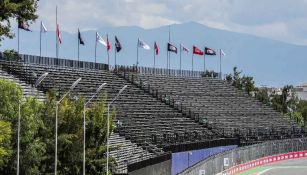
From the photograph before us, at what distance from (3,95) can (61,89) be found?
85.7 ft

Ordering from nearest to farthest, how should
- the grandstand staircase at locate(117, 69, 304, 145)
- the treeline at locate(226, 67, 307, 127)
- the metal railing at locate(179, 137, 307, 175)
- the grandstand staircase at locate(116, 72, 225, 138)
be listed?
1. the metal railing at locate(179, 137, 307, 175)
2. the grandstand staircase at locate(116, 72, 225, 138)
3. the grandstand staircase at locate(117, 69, 304, 145)
4. the treeline at locate(226, 67, 307, 127)

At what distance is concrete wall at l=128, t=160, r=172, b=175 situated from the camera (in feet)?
147

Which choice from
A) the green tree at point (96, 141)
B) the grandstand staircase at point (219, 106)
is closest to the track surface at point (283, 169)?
the grandstand staircase at point (219, 106)

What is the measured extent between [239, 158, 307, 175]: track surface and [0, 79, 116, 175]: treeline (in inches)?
1058

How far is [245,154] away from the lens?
240 feet

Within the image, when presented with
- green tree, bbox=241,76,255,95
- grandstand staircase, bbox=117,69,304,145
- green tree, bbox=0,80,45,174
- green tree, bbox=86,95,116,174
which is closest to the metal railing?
grandstand staircase, bbox=117,69,304,145

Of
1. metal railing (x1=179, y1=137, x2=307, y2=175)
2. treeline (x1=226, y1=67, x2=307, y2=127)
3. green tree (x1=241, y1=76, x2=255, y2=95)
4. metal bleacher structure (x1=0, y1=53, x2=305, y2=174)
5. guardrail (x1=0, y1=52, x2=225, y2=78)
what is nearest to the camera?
metal railing (x1=179, y1=137, x2=307, y2=175)

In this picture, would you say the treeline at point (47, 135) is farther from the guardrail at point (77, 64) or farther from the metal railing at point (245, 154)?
the guardrail at point (77, 64)

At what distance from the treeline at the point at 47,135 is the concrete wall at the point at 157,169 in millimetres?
2049

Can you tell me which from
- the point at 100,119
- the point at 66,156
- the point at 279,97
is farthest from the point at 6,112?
the point at 279,97

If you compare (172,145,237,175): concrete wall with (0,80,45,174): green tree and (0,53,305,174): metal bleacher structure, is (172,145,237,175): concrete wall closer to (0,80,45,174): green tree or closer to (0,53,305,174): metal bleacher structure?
(0,53,305,174): metal bleacher structure

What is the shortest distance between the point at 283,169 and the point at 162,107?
47.1ft

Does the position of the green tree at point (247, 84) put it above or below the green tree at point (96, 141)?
above

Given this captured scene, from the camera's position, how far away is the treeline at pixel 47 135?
36750 mm
